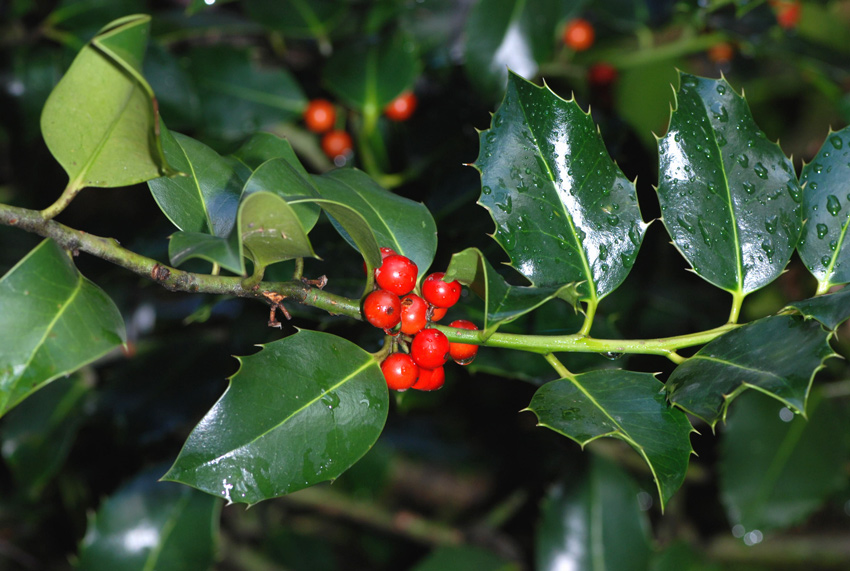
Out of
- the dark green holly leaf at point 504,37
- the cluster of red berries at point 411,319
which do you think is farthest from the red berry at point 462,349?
the dark green holly leaf at point 504,37

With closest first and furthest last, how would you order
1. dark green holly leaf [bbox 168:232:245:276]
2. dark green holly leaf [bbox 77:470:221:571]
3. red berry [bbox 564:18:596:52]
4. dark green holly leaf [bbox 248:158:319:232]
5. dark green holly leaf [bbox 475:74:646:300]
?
dark green holly leaf [bbox 168:232:245:276] → dark green holly leaf [bbox 248:158:319:232] → dark green holly leaf [bbox 475:74:646:300] → dark green holly leaf [bbox 77:470:221:571] → red berry [bbox 564:18:596:52]

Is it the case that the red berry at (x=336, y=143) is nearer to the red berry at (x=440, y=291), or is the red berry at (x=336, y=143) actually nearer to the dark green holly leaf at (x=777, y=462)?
the red berry at (x=440, y=291)

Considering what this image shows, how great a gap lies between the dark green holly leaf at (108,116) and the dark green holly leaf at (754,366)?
0.48 metres

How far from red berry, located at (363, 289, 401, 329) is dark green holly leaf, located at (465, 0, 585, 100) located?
0.78 m

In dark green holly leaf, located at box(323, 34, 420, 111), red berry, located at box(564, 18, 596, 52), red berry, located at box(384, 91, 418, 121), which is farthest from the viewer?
red berry, located at box(564, 18, 596, 52)

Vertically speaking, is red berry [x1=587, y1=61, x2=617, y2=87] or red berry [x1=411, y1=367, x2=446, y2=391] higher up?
red berry [x1=411, y1=367, x2=446, y2=391]

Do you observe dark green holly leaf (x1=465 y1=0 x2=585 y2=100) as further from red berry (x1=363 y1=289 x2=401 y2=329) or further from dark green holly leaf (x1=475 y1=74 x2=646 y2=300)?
red berry (x1=363 y1=289 x2=401 y2=329)

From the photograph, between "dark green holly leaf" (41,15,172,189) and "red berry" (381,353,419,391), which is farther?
"red berry" (381,353,419,391)

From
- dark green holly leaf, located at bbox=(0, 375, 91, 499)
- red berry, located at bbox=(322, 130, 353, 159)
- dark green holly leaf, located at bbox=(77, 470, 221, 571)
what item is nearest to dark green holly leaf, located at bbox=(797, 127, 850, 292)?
red berry, located at bbox=(322, 130, 353, 159)

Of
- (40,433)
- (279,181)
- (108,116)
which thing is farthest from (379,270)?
(40,433)

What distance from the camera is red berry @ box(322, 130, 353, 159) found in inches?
57.1

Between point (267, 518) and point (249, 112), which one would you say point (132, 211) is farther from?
point (267, 518)

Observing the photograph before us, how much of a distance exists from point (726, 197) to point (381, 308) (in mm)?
384

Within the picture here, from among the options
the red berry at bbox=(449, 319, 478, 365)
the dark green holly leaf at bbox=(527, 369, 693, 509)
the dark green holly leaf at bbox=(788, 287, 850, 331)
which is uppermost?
the dark green holly leaf at bbox=(788, 287, 850, 331)
